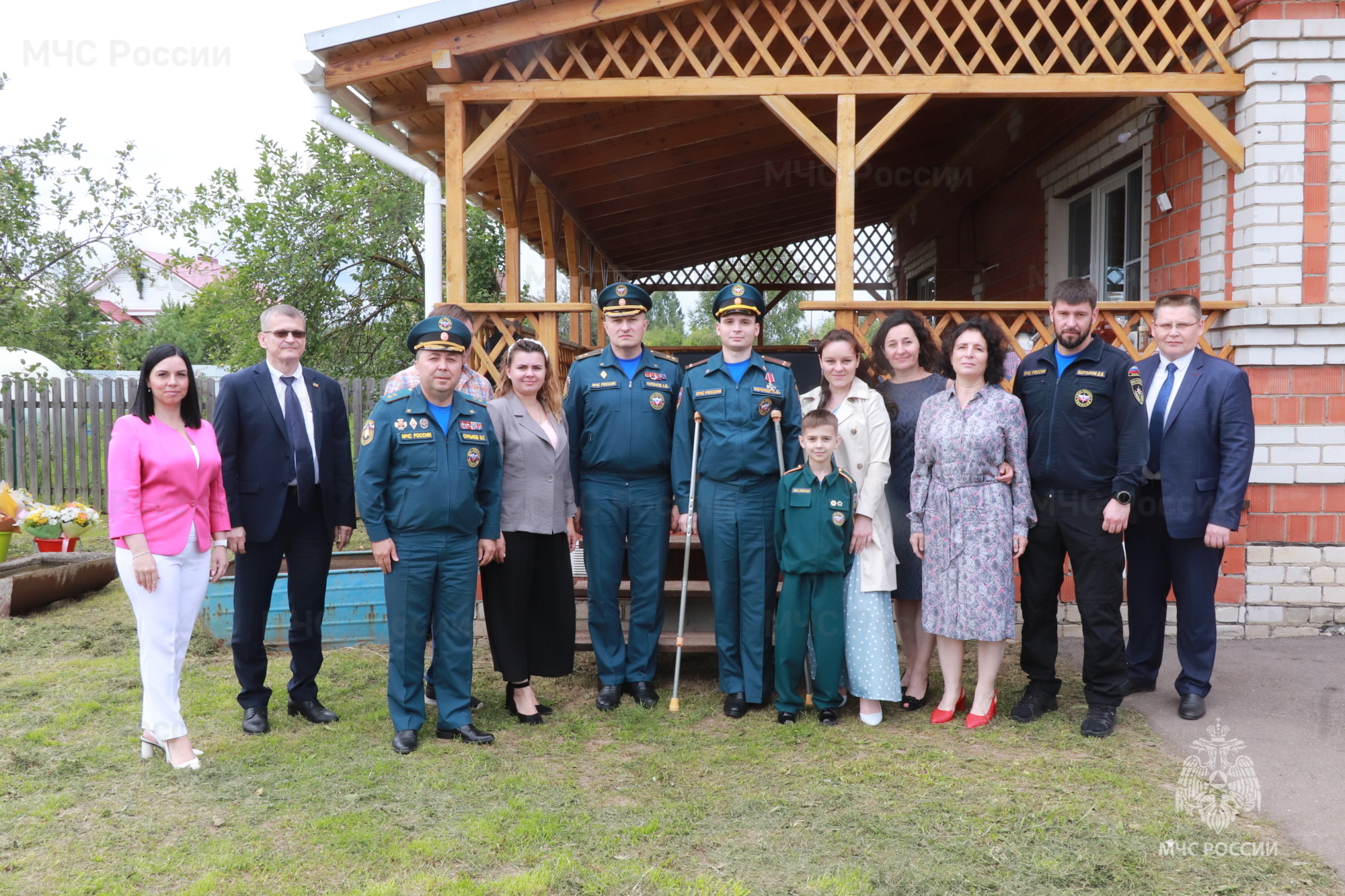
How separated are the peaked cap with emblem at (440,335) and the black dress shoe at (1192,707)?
3.46m

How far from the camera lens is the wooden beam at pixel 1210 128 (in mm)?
5547

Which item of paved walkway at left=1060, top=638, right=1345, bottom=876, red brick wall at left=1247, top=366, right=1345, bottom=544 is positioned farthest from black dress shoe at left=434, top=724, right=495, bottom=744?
red brick wall at left=1247, top=366, right=1345, bottom=544

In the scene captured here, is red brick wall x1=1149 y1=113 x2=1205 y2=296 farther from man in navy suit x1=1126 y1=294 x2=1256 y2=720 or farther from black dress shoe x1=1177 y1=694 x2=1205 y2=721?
black dress shoe x1=1177 y1=694 x2=1205 y2=721

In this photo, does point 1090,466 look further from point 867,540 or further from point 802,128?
point 802,128

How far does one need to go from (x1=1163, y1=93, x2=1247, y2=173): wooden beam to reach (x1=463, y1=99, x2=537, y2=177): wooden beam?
381cm

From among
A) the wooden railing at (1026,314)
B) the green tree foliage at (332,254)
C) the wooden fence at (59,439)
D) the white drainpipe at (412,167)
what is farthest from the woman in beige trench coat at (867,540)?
the green tree foliage at (332,254)

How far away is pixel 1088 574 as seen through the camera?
13.1 ft

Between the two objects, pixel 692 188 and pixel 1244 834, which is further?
pixel 692 188

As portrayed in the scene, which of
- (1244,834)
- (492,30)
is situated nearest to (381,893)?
(1244,834)

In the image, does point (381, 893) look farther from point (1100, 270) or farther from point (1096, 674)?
point (1100, 270)

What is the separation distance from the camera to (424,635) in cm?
395

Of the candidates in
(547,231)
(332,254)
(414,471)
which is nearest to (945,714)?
(414,471)

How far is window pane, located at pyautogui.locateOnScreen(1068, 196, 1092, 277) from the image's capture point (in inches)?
307

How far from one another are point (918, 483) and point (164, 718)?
3.14 metres
